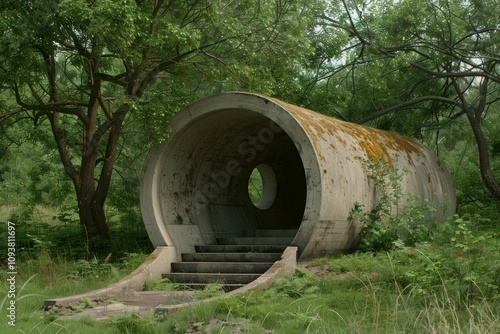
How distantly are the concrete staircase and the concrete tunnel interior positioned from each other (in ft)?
2.65

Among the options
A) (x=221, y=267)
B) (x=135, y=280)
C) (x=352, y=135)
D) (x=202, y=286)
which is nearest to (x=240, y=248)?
(x=221, y=267)

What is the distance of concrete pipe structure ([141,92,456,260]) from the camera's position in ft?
33.9

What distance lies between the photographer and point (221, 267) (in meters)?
10.3

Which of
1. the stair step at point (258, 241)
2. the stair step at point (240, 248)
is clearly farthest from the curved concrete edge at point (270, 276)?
the stair step at point (258, 241)

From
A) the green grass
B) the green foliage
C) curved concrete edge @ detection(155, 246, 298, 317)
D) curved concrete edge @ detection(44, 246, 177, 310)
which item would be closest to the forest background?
curved concrete edge @ detection(44, 246, 177, 310)

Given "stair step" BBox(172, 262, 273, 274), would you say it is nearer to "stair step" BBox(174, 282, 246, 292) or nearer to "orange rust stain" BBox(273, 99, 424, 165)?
"stair step" BBox(174, 282, 246, 292)

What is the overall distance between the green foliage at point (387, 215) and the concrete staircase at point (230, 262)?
1.27 metres

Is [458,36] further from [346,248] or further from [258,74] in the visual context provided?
[346,248]

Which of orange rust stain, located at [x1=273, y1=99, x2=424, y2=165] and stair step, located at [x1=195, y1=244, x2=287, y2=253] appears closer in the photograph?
orange rust stain, located at [x1=273, y1=99, x2=424, y2=165]

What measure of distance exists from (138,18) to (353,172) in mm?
4033

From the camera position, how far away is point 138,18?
10875 mm

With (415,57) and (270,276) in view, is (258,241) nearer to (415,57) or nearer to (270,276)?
(270,276)

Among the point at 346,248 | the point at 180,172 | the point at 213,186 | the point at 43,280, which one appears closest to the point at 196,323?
the point at 43,280

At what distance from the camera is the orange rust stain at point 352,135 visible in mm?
10703
